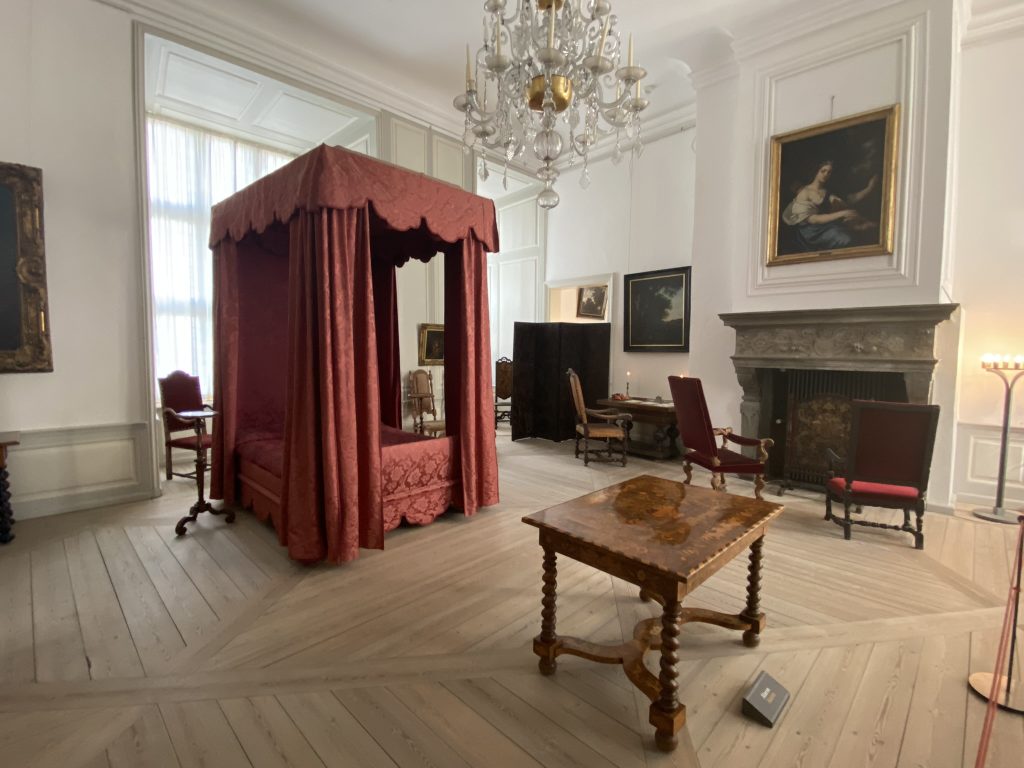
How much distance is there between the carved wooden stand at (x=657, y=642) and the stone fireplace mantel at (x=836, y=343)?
3.12 meters

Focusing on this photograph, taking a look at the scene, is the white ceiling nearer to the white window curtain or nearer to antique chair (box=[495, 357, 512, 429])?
the white window curtain

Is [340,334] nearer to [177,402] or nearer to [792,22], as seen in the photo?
[177,402]

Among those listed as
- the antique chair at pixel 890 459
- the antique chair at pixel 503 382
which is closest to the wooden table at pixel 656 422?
the antique chair at pixel 890 459

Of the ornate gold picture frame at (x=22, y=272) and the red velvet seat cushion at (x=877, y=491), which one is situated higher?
the ornate gold picture frame at (x=22, y=272)

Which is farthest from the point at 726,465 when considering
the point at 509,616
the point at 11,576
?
the point at 11,576

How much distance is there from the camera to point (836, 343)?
4.64 m

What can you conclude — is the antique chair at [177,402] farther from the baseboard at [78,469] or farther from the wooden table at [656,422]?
the wooden table at [656,422]

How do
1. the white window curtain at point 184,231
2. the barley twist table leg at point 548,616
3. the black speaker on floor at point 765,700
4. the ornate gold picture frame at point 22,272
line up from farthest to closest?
the white window curtain at point 184,231 < the ornate gold picture frame at point 22,272 < the barley twist table leg at point 548,616 < the black speaker on floor at point 765,700

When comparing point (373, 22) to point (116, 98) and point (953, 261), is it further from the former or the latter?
point (953, 261)

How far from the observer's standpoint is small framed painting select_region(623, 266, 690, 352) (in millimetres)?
6766

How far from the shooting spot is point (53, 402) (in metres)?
4.16

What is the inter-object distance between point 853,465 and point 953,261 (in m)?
2.45

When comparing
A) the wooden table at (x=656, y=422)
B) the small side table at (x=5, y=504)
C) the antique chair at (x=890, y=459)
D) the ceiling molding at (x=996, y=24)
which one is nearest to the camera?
the small side table at (x=5, y=504)

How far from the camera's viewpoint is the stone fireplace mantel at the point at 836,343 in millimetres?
4246
